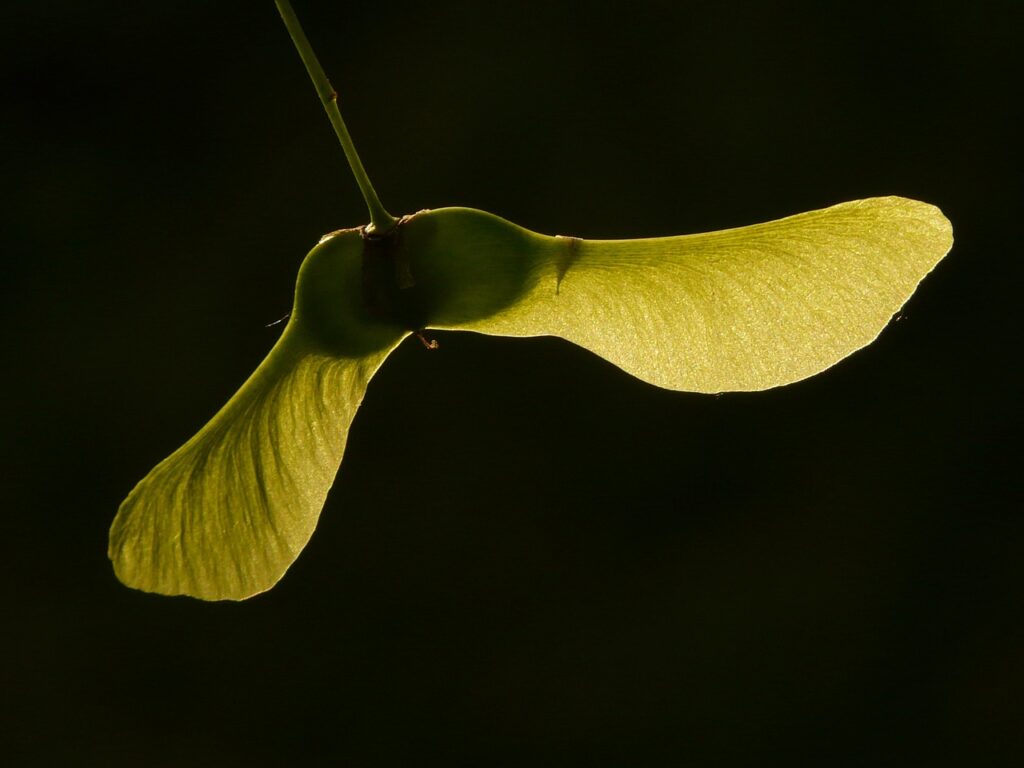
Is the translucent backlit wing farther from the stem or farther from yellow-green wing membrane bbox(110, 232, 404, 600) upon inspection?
the stem

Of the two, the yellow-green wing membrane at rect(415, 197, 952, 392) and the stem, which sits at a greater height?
the stem

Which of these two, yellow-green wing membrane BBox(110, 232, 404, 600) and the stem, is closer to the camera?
the stem

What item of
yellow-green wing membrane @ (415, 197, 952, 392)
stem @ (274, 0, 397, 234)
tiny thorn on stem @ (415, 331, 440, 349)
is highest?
stem @ (274, 0, 397, 234)

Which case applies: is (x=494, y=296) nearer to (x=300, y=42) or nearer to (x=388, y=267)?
(x=388, y=267)

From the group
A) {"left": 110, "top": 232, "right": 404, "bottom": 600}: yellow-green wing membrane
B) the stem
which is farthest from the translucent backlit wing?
the stem

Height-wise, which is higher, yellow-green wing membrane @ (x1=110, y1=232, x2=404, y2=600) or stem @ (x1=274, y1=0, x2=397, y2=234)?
stem @ (x1=274, y1=0, x2=397, y2=234)

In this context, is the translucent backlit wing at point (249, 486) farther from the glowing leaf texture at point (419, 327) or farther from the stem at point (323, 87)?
the stem at point (323, 87)
